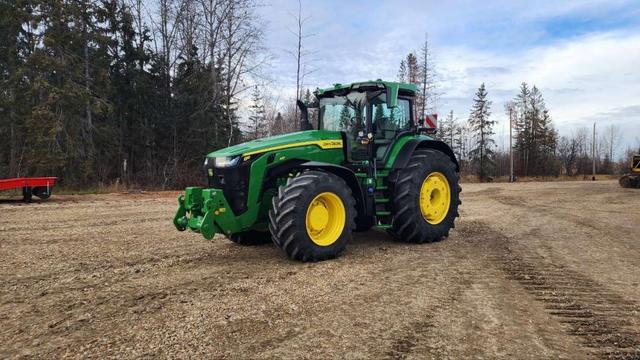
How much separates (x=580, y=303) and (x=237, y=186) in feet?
13.2

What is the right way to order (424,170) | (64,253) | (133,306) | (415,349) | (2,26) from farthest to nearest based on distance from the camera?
(2,26), (424,170), (64,253), (133,306), (415,349)

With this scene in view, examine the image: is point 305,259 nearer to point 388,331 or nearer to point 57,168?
point 388,331

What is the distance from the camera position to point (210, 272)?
558 cm

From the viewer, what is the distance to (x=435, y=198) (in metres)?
7.87

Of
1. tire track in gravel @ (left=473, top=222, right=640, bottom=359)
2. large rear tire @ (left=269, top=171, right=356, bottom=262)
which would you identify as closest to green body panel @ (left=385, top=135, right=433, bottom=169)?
large rear tire @ (left=269, top=171, right=356, bottom=262)

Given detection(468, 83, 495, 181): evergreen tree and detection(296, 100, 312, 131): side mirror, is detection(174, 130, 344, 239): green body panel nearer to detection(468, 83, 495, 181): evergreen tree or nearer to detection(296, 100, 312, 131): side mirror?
detection(296, 100, 312, 131): side mirror

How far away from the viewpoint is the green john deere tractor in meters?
5.87

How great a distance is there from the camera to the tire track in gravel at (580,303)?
3.54m

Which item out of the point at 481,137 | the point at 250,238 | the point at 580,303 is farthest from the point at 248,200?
the point at 481,137

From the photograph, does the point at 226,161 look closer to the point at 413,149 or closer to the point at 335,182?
the point at 335,182

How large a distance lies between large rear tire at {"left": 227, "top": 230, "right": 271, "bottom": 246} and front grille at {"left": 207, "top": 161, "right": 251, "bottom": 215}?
45.9 inches

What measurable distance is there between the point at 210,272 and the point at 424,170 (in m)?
3.72

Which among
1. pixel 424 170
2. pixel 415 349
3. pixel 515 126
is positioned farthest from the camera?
pixel 515 126

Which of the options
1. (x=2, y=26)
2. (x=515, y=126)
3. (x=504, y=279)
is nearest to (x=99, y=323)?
(x=504, y=279)
